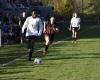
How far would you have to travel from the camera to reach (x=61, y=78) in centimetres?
1547

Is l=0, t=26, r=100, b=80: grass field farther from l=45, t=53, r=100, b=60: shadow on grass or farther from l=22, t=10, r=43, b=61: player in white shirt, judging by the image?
l=22, t=10, r=43, b=61: player in white shirt

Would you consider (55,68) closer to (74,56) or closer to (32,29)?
(32,29)

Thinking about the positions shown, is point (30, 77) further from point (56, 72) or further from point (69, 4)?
point (69, 4)

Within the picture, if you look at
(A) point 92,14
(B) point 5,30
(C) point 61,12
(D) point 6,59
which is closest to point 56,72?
(D) point 6,59

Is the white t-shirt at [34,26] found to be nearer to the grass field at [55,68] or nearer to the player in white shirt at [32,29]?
Result: the player in white shirt at [32,29]

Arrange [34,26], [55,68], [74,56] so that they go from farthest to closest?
[74,56] < [34,26] < [55,68]

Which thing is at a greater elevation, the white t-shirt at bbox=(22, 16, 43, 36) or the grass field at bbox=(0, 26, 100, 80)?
the white t-shirt at bbox=(22, 16, 43, 36)

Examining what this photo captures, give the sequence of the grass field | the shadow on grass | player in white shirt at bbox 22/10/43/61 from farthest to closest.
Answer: the shadow on grass → player in white shirt at bbox 22/10/43/61 → the grass field

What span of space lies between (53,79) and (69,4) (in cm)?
6493

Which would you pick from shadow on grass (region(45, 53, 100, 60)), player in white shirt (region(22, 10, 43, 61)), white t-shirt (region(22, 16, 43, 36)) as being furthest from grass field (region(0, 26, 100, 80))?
white t-shirt (region(22, 16, 43, 36))

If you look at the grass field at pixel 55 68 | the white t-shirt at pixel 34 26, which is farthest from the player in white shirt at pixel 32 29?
the grass field at pixel 55 68

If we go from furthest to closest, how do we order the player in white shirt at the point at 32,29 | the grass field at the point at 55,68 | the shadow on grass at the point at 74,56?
the shadow on grass at the point at 74,56, the player in white shirt at the point at 32,29, the grass field at the point at 55,68

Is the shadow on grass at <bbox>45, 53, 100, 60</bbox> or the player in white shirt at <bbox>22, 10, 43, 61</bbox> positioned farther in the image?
the shadow on grass at <bbox>45, 53, 100, 60</bbox>

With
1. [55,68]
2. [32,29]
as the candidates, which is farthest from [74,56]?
[55,68]
